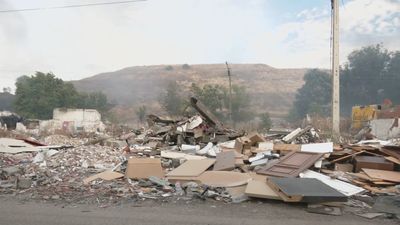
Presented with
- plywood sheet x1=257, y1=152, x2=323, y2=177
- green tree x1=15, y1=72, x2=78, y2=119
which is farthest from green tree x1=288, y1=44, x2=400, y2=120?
plywood sheet x1=257, y1=152, x2=323, y2=177

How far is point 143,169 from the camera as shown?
822cm

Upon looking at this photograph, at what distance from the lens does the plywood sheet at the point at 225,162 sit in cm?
842

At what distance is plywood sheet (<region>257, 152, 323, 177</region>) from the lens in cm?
771

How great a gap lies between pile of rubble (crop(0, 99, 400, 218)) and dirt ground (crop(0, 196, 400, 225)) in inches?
9.7

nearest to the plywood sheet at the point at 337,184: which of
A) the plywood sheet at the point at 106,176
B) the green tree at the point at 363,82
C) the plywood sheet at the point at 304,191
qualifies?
the plywood sheet at the point at 304,191

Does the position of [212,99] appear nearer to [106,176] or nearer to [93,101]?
[93,101]

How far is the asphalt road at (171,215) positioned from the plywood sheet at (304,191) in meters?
0.19

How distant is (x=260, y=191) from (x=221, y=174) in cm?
149

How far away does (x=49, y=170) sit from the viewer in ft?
30.0

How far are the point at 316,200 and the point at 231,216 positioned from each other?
1345 mm

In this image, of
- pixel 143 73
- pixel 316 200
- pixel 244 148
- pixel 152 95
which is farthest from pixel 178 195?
pixel 143 73

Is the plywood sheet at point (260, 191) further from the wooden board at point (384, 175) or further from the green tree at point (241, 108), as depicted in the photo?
the green tree at point (241, 108)

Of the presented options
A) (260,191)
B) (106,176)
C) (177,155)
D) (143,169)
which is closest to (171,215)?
(260,191)

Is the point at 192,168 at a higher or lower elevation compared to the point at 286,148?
lower
